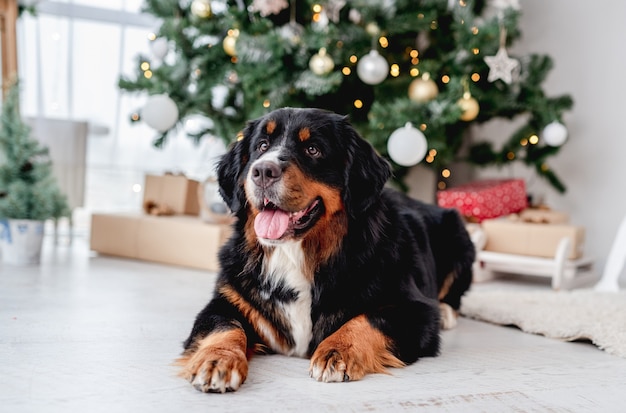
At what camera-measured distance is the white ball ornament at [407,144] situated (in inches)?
158

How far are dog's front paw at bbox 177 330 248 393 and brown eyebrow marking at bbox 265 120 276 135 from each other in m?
0.70

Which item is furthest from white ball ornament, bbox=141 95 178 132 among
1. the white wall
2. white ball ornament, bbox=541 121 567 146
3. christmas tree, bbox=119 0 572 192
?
the white wall

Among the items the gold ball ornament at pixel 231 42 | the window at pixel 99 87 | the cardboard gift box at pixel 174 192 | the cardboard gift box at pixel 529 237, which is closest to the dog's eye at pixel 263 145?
the gold ball ornament at pixel 231 42

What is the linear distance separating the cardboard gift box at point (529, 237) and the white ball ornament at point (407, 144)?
31.4 inches

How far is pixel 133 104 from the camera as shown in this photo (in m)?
6.34

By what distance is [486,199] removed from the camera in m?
4.52

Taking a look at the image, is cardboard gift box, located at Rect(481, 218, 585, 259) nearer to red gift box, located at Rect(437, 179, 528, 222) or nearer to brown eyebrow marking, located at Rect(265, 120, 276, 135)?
red gift box, located at Rect(437, 179, 528, 222)

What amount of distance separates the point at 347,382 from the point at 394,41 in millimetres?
3694

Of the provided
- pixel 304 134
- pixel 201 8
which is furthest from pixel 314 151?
pixel 201 8

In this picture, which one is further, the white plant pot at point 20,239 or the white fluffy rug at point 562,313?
the white plant pot at point 20,239

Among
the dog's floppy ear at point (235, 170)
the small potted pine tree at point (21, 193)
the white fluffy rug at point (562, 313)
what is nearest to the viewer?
the dog's floppy ear at point (235, 170)

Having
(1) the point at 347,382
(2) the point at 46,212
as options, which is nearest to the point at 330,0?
(2) the point at 46,212

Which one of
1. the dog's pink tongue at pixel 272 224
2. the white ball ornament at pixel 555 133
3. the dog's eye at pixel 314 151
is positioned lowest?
the dog's pink tongue at pixel 272 224

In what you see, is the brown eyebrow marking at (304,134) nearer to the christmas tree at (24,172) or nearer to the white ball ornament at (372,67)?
the white ball ornament at (372,67)
